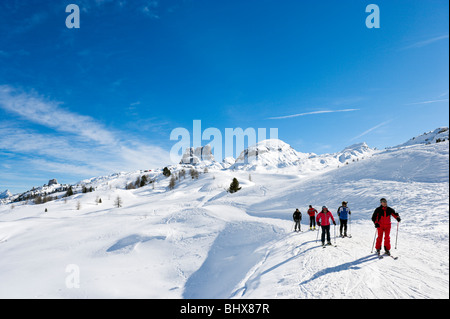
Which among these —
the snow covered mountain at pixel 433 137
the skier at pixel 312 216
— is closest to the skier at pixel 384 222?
the skier at pixel 312 216

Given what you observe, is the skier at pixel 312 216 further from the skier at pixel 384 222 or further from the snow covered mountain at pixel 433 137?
the snow covered mountain at pixel 433 137

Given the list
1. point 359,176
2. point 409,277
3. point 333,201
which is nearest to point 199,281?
point 409,277

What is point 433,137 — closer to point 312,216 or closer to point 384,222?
point 312,216

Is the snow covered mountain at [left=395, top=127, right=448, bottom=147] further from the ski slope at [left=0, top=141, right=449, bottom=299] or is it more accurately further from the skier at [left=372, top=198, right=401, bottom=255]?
the skier at [left=372, top=198, right=401, bottom=255]

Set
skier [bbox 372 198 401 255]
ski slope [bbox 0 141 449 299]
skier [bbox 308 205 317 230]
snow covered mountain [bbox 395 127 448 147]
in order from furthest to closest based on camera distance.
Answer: snow covered mountain [bbox 395 127 448 147] → skier [bbox 308 205 317 230] → skier [bbox 372 198 401 255] → ski slope [bbox 0 141 449 299]

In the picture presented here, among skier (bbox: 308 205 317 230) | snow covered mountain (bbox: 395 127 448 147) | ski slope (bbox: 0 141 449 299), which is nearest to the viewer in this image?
ski slope (bbox: 0 141 449 299)

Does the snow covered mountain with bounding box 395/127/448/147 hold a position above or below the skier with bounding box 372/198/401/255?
A: above

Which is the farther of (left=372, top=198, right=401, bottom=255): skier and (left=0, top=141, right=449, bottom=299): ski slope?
(left=372, top=198, right=401, bottom=255): skier

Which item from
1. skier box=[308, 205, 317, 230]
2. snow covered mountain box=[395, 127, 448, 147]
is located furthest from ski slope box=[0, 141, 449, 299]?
snow covered mountain box=[395, 127, 448, 147]

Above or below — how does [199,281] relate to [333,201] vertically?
below

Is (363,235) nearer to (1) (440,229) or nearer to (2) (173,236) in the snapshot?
(1) (440,229)
